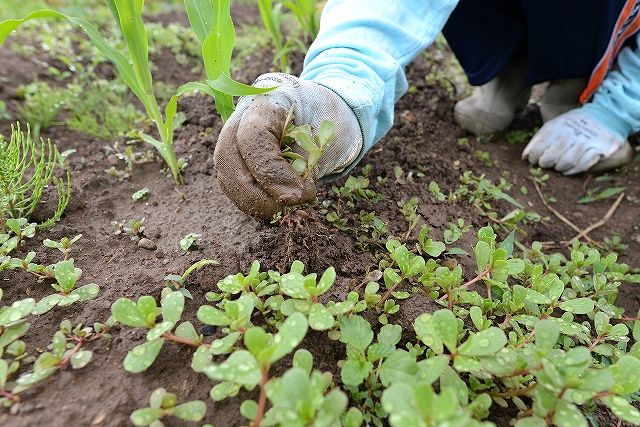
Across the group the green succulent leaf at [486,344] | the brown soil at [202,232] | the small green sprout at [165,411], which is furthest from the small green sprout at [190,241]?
the green succulent leaf at [486,344]

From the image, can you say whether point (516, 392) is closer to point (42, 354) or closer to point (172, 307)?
point (172, 307)

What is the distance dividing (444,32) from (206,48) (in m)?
1.35

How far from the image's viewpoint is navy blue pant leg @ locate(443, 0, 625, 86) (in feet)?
6.50

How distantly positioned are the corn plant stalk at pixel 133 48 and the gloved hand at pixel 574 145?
1.50 meters

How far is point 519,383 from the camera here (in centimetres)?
98

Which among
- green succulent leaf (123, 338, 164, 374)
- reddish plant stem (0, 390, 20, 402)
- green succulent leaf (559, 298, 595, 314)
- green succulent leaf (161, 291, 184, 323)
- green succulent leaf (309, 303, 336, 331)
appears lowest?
green succulent leaf (559, 298, 595, 314)

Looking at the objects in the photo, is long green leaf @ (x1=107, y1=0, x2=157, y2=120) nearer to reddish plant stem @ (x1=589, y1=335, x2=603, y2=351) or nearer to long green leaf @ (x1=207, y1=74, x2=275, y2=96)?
long green leaf @ (x1=207, y1=74, x2=275, y2=96)

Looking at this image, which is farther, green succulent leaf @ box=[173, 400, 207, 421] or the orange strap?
the orange strap

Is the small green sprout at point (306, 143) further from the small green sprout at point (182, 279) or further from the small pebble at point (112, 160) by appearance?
the small pebble at point (112, 160)

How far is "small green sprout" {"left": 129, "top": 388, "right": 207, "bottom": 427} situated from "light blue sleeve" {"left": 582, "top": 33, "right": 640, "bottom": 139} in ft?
6.72

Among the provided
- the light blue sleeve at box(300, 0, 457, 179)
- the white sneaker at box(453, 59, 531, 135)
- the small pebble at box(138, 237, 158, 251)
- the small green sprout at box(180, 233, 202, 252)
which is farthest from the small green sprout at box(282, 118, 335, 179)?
the white sneaker at box(453, 59, 531, 135)

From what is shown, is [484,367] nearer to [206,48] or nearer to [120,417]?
[120,417]

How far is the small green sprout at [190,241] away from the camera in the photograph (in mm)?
1287

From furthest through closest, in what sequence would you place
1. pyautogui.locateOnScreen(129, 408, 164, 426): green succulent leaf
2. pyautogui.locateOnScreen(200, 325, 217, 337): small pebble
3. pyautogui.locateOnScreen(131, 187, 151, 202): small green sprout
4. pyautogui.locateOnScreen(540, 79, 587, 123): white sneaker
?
pyautogui.locateOnScreen(540, 79, 587, 123): white sneaker → pyautogui.locateOnScreen(131, 187, 151, 202): small green sprout → pyautogui.locateOnScreen(200, 325, 217, 337): small pebble → pyautogui.locateOnScreen(129, 408, 164, 426): green succulent leaf
